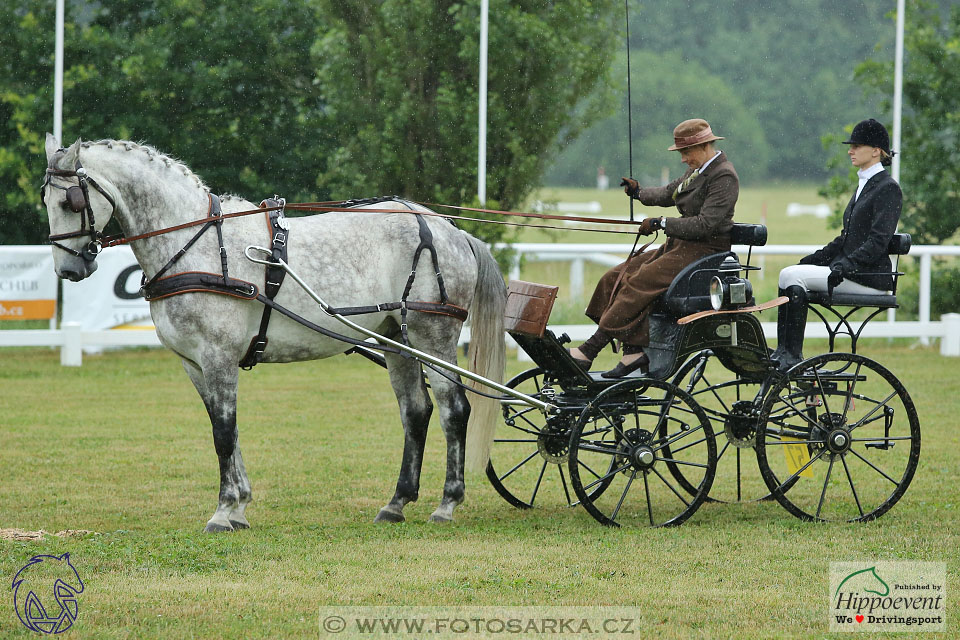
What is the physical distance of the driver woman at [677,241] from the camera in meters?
6.36

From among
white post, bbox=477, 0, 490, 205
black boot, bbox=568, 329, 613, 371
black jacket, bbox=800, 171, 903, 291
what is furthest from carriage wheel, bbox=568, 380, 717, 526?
white post, bbox=477, 0, 490, 205

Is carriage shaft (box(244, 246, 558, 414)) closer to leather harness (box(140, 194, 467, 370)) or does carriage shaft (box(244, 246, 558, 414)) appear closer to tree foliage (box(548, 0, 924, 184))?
leather harness (box(140, 194, 467, 370))

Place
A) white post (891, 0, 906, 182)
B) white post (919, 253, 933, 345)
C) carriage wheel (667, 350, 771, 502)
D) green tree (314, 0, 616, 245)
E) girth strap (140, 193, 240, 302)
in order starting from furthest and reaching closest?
white post (891, 0, 906, 182) < white post (919, 253, 933, 345) < green tree (314, 0, 616, 245) < carriage wheel (667, 350, 771, 502) < girth strap (140, 193, 240, 302)

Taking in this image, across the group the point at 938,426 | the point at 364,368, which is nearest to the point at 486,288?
the point at 938,426

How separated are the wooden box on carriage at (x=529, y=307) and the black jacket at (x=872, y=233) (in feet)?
5.36

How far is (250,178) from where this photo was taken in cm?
1375

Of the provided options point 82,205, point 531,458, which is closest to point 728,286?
point 531,458

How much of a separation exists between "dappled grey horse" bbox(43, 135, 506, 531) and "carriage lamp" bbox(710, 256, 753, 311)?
50.6 inches

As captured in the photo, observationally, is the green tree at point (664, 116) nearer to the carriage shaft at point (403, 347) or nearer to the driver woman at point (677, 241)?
the driver woman at point (677, 241)

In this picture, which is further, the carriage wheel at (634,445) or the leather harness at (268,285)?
the carriage wheel at (634,445)

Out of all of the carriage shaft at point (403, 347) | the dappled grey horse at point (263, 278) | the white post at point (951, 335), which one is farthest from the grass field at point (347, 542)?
the white post at point (951, 335)

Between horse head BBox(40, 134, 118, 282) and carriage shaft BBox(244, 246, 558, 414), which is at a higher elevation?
horse head BBox(40, 134, 118, 282)

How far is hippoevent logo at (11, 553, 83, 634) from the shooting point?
4637 mm

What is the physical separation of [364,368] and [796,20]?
10208 millimetres
